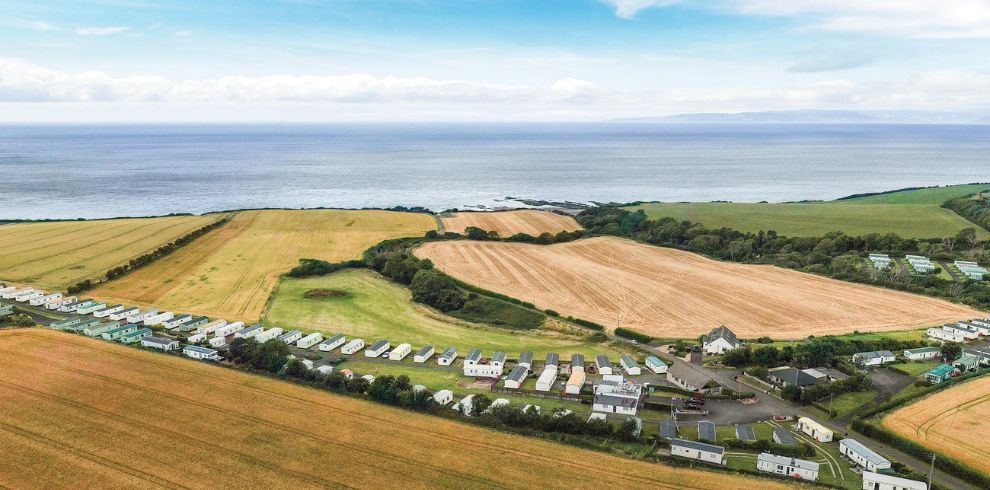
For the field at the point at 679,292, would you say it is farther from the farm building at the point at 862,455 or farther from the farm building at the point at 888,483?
the farm building at the point at 888,483

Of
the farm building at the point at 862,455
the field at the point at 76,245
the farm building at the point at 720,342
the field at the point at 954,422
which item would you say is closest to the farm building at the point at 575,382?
the farm building at the point at 720,342

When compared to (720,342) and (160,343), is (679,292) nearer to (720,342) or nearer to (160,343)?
(720,342)

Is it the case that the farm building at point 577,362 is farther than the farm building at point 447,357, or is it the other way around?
the farm building at point 447,357

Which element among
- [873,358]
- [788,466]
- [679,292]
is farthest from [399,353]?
[873,358]

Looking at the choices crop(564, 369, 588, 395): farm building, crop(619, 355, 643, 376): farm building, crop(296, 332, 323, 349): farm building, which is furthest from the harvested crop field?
crop(619, 355, 643, 376): farm building

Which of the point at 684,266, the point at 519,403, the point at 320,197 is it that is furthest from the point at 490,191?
the point at 519,403

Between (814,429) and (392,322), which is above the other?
(814,429)

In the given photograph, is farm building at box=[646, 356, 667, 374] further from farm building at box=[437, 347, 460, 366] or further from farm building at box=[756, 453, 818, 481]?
farm building at box=[437, 347, 460, 366]

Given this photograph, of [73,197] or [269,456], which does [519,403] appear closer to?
[269,456]
